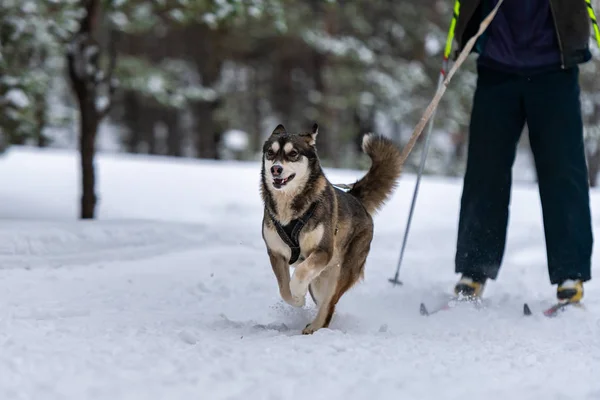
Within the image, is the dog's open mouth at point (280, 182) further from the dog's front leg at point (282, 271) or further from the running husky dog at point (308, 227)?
the dog's front leg at point (282, 271)

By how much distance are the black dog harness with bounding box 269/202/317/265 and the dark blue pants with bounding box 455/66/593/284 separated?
1564mm

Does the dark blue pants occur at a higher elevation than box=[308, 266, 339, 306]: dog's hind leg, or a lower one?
higher

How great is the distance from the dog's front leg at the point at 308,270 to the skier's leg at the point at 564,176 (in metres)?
1.69

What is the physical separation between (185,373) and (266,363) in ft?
1.15

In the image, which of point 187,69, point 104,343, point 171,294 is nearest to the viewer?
point 104,343

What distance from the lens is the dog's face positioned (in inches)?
154

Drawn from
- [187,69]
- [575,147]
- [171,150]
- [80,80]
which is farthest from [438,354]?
[171,150]

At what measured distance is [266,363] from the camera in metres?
2.97

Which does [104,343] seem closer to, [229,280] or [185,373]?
[185,373]

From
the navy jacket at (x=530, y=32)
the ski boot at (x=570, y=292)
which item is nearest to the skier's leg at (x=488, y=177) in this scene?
the navy jacket at (x=530, y=32)

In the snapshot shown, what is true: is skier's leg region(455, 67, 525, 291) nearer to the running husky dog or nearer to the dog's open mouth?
the running husky dog

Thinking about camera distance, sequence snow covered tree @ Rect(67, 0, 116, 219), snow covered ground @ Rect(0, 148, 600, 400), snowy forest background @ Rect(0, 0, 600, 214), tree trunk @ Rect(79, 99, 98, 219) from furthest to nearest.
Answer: snowy forest background @ Rect(0, 0, 600, 214)
tree trunk @ Rect(79, 99, 98, 219)
snow covered tree @ Rect(67, 0, 116, 219)
snow covered ground @ Rect(0, 148, 600, 400)

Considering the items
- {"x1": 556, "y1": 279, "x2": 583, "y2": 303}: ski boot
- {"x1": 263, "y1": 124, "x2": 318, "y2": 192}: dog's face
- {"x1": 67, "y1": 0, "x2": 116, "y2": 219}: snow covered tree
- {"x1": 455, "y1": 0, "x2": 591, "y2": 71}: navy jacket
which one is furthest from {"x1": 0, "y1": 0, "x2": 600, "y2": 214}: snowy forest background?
{"x1": 556, "y1": 279, "x2": 583, "y2": 303}: ski boot

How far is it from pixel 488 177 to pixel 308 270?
1796mm
